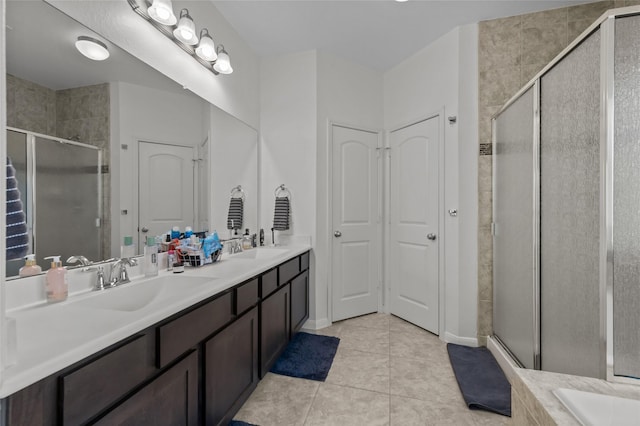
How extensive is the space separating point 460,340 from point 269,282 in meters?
1.73

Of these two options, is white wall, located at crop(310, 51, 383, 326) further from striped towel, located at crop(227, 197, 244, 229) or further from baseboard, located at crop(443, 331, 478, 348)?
baseboard, located at crop(443, 331, 478, 348)

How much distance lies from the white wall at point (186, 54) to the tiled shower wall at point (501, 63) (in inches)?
79.1

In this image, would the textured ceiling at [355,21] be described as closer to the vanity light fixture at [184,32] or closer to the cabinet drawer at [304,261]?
the vanity light fixture at [184,32]

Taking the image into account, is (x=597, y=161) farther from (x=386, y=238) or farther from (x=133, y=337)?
(x=386, y=238)

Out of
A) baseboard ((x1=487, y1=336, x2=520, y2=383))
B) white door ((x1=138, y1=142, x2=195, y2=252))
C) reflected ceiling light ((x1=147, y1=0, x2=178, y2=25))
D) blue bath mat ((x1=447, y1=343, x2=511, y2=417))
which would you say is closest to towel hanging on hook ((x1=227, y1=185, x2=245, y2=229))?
white door ((x1=138, y1=142, x2=195, y2=252))

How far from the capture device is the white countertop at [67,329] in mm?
674

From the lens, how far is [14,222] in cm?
107

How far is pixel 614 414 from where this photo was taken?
→ 2.45 feet

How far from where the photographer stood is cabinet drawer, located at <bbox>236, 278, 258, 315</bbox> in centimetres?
158

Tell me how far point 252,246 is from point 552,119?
7.72 feet

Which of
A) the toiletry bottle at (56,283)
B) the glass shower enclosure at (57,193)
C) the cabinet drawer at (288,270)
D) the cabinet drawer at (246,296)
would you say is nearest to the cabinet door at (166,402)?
the cabinet drawer at (246,296)

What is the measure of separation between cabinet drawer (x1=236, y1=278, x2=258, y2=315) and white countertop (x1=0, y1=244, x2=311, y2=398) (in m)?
0.20

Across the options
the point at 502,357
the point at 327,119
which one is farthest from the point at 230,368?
the point at 327,119

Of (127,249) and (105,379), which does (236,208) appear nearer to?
(127,249)
